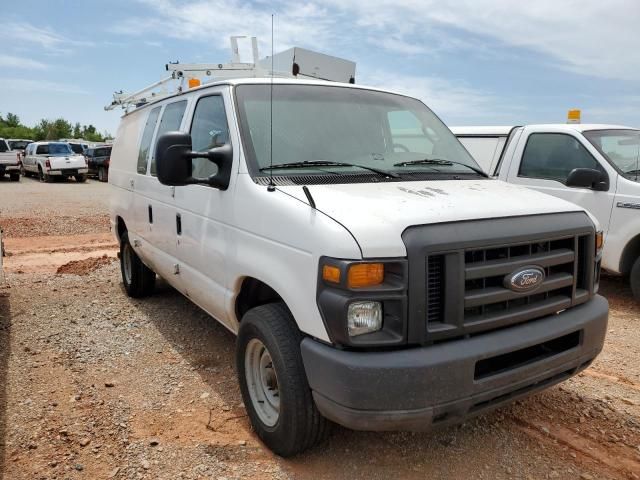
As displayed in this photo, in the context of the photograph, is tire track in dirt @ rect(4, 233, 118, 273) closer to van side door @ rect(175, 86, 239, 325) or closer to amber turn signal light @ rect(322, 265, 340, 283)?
van side door @ rect(175, 86, 239, 325)

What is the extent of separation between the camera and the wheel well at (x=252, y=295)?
3.30 m

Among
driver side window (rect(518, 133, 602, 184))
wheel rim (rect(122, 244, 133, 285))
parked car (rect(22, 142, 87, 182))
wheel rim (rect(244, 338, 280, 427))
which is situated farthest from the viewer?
parked car (rect(22, 142, 87, 182))

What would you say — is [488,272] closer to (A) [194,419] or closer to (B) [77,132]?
(A) [194,419]

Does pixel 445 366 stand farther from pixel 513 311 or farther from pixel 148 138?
pixel 148 138

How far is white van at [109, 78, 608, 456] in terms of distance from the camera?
96.2 inches

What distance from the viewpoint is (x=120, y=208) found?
Answer: 20.1 feet

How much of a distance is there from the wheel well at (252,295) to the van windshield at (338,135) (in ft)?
2.28

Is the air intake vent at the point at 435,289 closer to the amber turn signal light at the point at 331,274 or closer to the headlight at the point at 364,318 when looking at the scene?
the headlight at the point at 364,318

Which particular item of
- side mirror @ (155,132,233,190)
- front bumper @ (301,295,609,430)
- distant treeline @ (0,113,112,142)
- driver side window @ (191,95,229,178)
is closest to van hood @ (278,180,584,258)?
front bumper @ (301,295,609,430)

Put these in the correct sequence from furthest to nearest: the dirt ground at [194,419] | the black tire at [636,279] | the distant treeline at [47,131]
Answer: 1. the distant treeline at [47,131]
2. the black tire at [636,279]
3. the dirt ground at [194,419]

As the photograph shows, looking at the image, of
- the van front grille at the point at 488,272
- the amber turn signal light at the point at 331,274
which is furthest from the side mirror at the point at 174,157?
the van front grille at the point at 488,272

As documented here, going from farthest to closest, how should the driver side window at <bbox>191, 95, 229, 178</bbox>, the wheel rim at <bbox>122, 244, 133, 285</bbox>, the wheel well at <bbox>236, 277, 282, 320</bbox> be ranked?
the wheel rim at <bbox>122, 244, 133, 285</bbox> < the driver side window at <bbox>191, 95, 229, 178</bbox> < the wheel well at <bbox>236, 277, 282, 320</bbox>

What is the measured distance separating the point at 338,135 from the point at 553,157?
4.12 m

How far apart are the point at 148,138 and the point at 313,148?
2.48 metres
